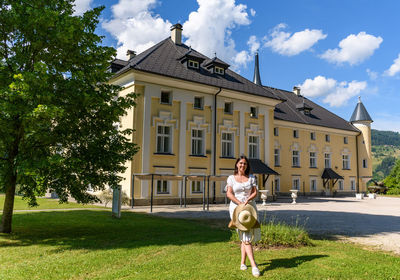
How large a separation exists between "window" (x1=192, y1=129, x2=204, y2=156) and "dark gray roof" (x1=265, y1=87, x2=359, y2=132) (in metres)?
11.7

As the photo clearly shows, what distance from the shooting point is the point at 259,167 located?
26.8m

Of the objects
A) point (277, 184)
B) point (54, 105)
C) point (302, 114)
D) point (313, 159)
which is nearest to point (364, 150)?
point (313, 159)

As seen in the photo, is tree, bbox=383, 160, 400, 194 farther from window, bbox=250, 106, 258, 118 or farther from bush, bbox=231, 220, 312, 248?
bush, bbox=231, 220, 312, 248

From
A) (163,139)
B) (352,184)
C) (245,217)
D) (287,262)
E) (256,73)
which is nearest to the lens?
(245,217)

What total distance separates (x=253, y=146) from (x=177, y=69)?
31.5 feet

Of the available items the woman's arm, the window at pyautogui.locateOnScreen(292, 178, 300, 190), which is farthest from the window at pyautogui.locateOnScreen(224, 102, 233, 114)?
the woman's arm

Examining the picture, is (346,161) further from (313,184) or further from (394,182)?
(394,182)

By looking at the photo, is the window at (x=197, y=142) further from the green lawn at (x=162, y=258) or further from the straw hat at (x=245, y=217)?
the straw hat at (x=245, y=217)

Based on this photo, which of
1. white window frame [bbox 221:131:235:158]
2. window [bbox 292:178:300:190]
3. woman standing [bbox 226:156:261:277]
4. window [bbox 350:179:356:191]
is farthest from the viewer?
window [bbox 350:179:356:191]

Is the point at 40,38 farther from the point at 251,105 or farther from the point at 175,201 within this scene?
the point at 251,105

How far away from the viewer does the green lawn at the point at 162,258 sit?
5.80m

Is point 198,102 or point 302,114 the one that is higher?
point 302,114

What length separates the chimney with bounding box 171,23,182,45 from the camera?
92.6 feet

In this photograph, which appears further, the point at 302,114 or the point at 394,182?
the point at 394,182
